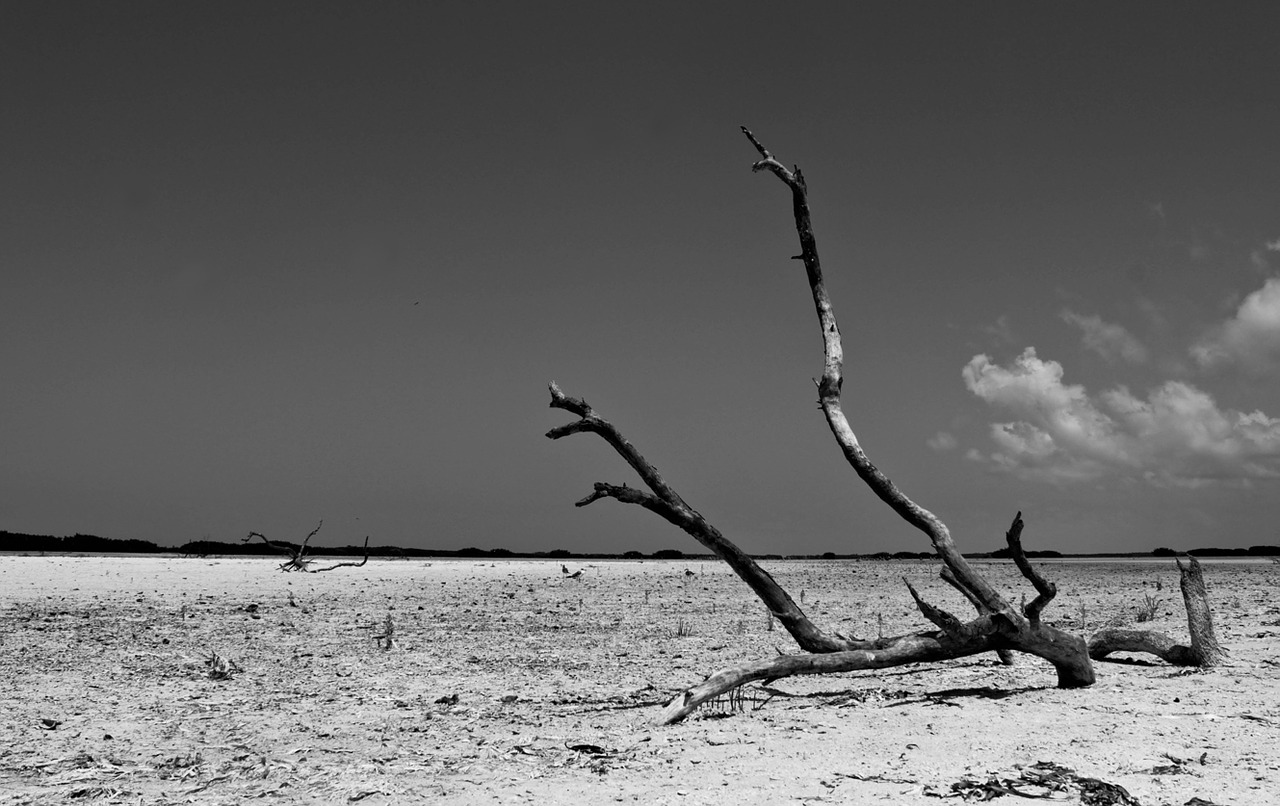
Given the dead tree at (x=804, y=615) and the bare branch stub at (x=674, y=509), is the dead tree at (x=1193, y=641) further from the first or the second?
the bare branch stub at (x=674, y=509)

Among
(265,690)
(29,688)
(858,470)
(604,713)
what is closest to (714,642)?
(858,470)

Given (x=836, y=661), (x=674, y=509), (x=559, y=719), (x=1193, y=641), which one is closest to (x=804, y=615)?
(x=836, y=661)

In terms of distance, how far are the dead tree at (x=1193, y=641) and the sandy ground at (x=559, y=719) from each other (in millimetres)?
160

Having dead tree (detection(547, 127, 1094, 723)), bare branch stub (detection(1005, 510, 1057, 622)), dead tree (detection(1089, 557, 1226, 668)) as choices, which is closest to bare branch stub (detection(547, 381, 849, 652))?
dead tree (detection(547, 127, 1094, 723))

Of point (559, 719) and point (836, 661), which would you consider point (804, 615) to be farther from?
point (559, 719)

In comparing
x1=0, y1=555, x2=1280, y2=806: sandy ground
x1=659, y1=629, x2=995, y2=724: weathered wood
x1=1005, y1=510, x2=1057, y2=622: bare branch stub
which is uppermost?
x1=1005, y1=510, x2=1057, y2=622: bare branch stub

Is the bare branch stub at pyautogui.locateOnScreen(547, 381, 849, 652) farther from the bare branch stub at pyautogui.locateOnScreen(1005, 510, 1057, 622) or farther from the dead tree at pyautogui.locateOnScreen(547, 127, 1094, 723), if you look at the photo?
the bare branch stub at pyautogui.locateOnScreen(1005, 510, 1057, 622)

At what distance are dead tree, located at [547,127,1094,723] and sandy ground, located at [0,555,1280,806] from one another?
31cm

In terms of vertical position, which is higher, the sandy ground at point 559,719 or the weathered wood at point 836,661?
the weathered wood at point 836,661

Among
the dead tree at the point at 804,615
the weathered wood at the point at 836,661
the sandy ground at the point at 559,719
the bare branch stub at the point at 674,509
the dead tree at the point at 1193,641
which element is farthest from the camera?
the dead tree at the point at 1193,641

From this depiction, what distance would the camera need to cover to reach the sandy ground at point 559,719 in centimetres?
492

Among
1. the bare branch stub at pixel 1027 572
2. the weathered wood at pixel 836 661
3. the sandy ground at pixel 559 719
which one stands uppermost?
the bare branch stub at pixel 1027 572

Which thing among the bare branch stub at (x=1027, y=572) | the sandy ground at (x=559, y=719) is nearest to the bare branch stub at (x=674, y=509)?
the sandy ground at (x=559, y=719)

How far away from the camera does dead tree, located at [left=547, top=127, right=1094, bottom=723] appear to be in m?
7.04
